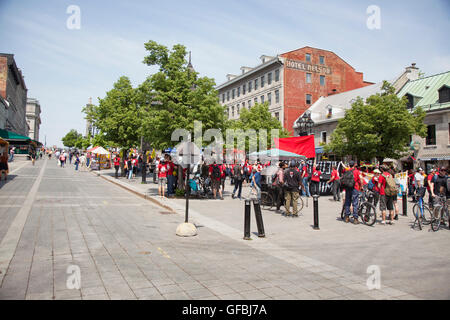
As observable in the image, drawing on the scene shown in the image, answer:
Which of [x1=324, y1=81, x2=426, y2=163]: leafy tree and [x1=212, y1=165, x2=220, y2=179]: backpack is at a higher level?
[x1=324, y1=81, x2=426, y2=163]: leafy tree

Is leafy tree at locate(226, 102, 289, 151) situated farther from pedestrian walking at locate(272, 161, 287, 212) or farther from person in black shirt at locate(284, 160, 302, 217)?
person in black shirt at locate(284, 160, 302, 217)

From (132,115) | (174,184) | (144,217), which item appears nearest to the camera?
(144,217)

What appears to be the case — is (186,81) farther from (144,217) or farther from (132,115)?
(132,115)

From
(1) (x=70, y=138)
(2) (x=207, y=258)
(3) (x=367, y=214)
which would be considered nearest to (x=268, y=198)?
(3) (x=367, y=214)

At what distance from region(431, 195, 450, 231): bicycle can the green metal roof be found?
2453 centimetres

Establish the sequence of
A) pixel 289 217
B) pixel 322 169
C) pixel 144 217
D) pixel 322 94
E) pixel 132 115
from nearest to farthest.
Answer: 1. pixel 144 217
2. pixel 289 217
3. pixel 322 169
4. pixel 132 115
5. pixel 322 94

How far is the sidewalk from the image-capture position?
4.87 m

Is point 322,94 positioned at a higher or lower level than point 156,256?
higher

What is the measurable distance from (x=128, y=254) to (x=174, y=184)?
10.6 m

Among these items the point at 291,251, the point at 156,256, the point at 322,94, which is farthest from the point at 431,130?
the point at 156,256

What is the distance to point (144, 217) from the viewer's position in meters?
9.94

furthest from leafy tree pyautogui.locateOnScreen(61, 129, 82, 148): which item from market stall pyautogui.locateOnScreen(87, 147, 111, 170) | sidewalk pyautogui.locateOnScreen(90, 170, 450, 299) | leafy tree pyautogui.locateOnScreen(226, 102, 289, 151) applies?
sidewalk pyautogui.locateOnScreen(90, 170, 450, 299)

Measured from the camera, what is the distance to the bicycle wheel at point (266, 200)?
13211mm
